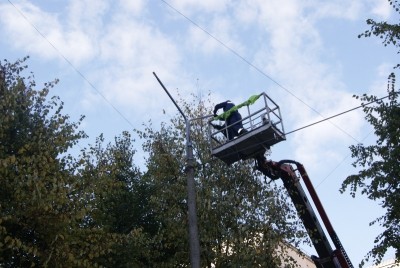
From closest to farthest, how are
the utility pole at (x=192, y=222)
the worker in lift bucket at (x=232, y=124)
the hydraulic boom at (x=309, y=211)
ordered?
1. the utility pole at (x=192, y=222)
2. the worker in lift bucket at (x=232, y=124)
3. the hydraulic boom at (x=309, y=211)

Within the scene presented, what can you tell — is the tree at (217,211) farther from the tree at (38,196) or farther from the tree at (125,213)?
the tree at (38,196)

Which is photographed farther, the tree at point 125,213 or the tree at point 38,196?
the tree at point 125,213

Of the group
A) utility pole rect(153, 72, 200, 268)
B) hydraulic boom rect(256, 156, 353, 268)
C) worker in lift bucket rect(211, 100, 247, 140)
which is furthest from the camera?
hydraulic boom rect(256, 156, 353, 268)

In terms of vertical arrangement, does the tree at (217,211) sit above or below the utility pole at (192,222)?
above

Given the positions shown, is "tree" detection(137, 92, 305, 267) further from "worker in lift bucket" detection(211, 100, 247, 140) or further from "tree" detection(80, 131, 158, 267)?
"worker in lift bucket" detection(211, 100, 247, 140)

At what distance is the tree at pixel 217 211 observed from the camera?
19.4 meters

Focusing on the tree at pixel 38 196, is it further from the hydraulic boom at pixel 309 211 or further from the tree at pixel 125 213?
the hydraulic boom at pixel 309 211

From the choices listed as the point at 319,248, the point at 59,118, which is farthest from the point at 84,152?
the point at 319,248

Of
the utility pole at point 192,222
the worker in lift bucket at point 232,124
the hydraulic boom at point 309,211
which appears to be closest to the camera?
the utility pole at point 192,222

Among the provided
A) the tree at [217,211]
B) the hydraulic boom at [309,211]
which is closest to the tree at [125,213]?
the tree at [217,211]

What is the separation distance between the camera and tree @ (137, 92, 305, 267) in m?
19.4

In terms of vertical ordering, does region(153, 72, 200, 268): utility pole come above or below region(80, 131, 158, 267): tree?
below

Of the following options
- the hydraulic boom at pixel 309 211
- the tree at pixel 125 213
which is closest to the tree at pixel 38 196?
the tree at pixel 125 213

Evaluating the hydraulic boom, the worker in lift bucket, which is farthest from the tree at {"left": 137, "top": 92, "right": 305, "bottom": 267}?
the worker in lift bucket
